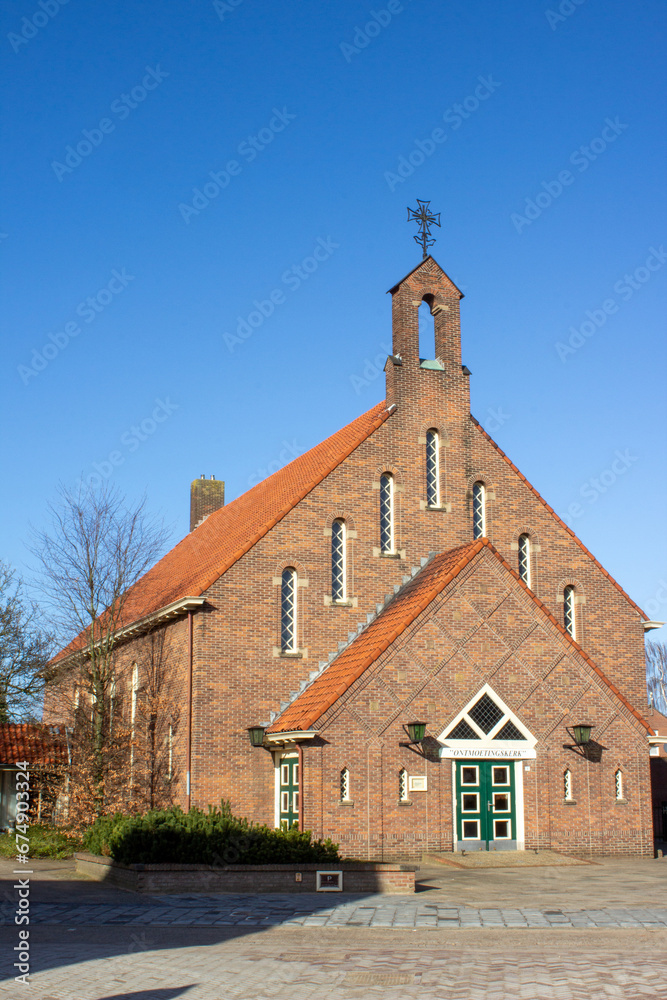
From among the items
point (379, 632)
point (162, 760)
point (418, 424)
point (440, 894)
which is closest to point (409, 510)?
point (418, 424)

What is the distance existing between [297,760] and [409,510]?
8065 millimetres

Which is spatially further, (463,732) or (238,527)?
(238,527)

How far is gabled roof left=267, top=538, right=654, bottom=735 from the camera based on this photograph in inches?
936

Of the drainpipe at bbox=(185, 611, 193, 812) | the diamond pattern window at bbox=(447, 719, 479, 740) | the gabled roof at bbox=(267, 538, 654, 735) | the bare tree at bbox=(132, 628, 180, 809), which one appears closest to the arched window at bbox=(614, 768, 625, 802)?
the gabled roof at bbox=(267, 538, 654, 735)

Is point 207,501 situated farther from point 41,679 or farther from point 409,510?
point 409,510

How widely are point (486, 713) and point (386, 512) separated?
21.5ft

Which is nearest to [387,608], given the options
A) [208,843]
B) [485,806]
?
[485,806]

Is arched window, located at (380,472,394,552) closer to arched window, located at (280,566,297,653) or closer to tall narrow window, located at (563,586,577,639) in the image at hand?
arched window, located at (280,566,297,653)

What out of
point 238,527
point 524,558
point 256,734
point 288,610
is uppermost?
point 238,527

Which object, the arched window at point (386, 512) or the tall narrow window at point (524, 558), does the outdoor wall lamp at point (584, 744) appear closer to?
the tall narrow window at point (524, 558)

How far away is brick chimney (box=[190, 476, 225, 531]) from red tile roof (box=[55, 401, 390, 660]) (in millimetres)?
3439

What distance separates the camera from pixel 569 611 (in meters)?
29.8

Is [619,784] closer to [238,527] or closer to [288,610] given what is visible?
[288,610]

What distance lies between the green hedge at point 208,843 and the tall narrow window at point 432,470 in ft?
38.7
